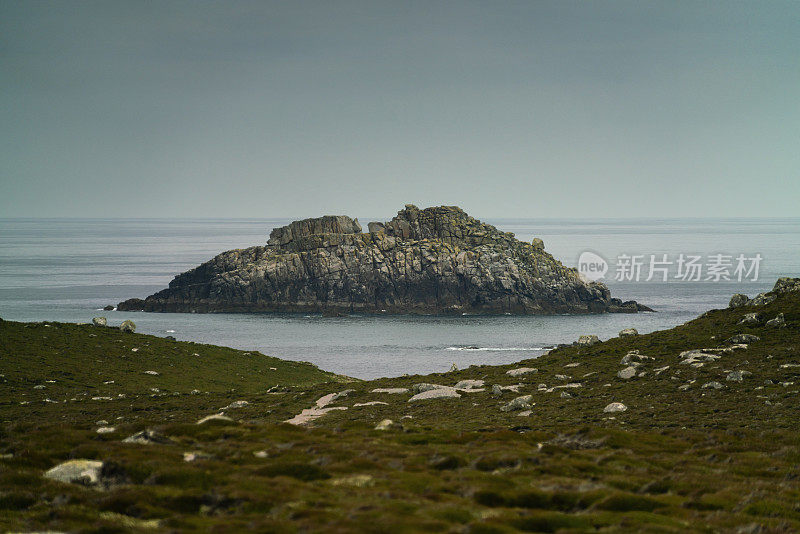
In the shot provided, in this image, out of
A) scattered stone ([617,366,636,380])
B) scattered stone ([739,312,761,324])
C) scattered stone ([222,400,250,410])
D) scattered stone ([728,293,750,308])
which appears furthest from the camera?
scattered stone ([728,293,750,308])

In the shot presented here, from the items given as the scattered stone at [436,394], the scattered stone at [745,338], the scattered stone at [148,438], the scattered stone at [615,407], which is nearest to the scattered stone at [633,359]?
the scattered stone at [745,338]

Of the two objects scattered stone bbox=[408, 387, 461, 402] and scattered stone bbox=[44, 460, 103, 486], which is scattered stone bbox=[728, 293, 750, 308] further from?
scattered stone bbox=[44, 460, 103, 486]

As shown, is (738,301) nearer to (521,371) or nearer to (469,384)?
(521,371)

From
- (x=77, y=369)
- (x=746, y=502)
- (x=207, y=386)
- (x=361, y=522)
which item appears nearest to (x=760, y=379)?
(x=746, y=502)

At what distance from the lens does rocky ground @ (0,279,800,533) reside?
19844 mm

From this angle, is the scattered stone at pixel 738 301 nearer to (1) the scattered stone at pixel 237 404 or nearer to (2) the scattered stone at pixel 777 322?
Answer: (2) the scattered stone at pixel 777 322

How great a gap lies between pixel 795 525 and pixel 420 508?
11657 millimetres

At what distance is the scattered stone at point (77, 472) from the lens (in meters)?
22.6

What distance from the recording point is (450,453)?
28703 millimetres

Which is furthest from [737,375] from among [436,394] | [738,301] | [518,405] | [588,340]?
[738,301]

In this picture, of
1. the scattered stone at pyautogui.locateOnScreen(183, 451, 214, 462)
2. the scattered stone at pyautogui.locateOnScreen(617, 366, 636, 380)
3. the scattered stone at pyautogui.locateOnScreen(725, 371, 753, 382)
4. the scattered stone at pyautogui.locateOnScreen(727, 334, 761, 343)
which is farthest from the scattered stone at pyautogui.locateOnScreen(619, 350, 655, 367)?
the scattered stone at pyautogui.locateOnScreen(183, 451, 214, 462)

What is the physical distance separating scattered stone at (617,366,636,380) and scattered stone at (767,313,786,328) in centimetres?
1671

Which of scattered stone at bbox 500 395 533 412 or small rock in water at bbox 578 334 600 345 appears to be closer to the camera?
scattered stone at bbox 500 395 533 412

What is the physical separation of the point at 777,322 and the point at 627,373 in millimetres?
18010
